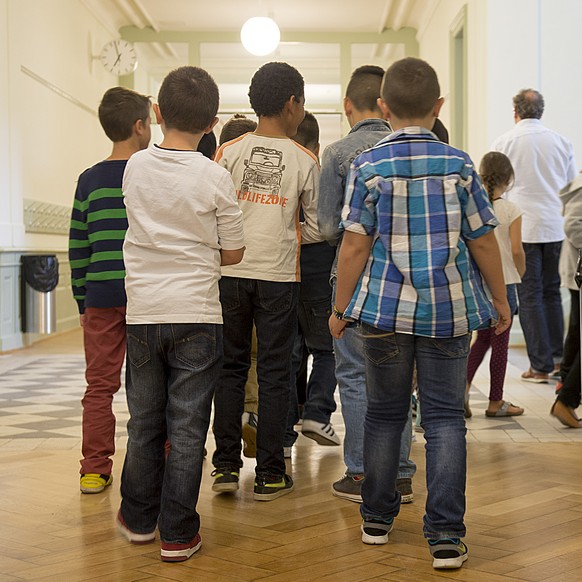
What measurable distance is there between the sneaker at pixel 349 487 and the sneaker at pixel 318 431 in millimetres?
590

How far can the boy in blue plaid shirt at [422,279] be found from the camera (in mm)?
2330

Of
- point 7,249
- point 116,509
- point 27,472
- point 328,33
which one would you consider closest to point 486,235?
point 116,509

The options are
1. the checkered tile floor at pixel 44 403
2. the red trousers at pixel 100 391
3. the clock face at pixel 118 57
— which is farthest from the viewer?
the clock face at pixel 118 57

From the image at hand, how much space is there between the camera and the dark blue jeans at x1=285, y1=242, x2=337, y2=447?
333cm

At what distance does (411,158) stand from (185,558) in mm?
1126

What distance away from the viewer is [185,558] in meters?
2.43

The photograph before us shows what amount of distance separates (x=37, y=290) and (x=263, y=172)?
18.9 ft

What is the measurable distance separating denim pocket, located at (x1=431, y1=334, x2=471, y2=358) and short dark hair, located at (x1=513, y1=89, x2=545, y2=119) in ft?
12.9

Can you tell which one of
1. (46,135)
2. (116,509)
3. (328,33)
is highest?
(328,33)

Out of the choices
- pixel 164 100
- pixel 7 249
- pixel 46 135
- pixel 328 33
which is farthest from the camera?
pixel 328 33

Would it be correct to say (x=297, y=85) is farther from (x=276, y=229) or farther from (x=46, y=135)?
(x=46, y=135)

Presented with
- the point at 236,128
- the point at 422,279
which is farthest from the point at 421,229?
the point at 236,128

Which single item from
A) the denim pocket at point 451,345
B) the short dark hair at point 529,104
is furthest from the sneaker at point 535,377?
the denim pocket at point 451,345

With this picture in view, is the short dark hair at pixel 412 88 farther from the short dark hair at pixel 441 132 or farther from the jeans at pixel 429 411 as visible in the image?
the short dark hair at pixel 441 132
